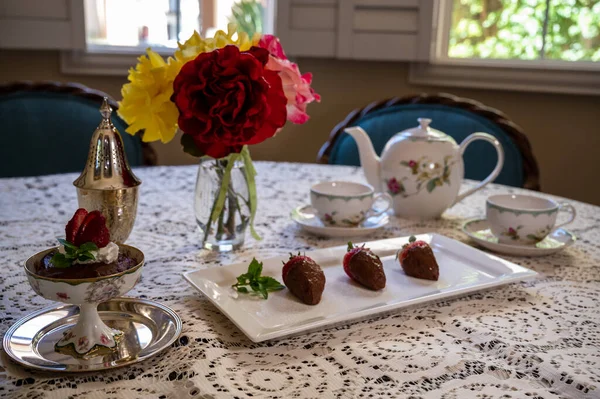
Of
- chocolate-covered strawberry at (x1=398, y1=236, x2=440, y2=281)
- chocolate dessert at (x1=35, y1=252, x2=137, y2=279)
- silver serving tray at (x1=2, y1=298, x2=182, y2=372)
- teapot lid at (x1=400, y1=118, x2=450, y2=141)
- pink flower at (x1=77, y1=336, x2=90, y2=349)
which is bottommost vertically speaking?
silver serving tray at (x1=2, y1=298, x2=182, y2=372)

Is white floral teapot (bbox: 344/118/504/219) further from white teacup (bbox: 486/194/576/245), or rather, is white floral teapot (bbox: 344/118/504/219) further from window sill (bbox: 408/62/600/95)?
window sill (bbox: 408/62/600/95)

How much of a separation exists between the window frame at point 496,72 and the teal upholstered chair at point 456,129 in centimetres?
46

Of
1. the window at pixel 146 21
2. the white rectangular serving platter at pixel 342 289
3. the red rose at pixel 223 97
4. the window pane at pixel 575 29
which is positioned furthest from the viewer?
the window at pixel 146 21

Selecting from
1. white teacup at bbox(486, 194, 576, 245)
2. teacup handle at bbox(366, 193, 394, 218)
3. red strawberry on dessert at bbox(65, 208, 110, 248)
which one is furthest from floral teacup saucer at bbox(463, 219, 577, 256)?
red strawberry on dessert at bbox(65, 208, 110, 248)

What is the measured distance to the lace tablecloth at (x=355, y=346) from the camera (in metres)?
0.59

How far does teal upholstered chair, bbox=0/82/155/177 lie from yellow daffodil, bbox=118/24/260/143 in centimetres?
89

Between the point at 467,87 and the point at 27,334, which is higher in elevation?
the point at 467,87

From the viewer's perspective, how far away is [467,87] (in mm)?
2293

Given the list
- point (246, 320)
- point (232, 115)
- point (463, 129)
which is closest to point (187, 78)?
point (232, 115)

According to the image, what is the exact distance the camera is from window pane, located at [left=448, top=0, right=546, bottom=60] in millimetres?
2307

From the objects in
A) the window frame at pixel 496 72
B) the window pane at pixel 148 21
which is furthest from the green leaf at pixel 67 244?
the window pane at pixel 148 21

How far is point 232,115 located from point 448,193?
0.52 metres

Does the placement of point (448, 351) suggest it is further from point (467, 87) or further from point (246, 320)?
point (467, 87)

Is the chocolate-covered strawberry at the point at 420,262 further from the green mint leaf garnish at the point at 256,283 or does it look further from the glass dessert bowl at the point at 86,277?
the glass dessert bowl at the point at 86,277
